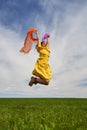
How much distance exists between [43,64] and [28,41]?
3.36ft

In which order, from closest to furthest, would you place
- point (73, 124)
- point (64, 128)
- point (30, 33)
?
1. point (64, 128)
2. point (73, 124)
3. point (30, 33)

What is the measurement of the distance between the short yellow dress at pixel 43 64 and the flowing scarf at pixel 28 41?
29 centimetres

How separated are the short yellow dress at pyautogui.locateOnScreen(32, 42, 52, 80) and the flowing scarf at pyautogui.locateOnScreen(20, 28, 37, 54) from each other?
0.29 meters

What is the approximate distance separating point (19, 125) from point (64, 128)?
1186mm

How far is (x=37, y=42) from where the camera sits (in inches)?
477

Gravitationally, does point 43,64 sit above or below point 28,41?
below

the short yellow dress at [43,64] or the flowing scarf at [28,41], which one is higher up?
the flowing scarf at [28,41]

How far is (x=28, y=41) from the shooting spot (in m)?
12.0

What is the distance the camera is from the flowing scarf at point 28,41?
1197 cm

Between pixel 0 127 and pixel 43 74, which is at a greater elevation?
pixel 43 74

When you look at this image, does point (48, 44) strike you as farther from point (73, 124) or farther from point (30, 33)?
point (73, 124)

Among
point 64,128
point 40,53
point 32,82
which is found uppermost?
point 40,53

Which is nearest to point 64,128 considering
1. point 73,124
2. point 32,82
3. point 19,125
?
point 73,124

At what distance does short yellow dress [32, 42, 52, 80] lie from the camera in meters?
12.0
